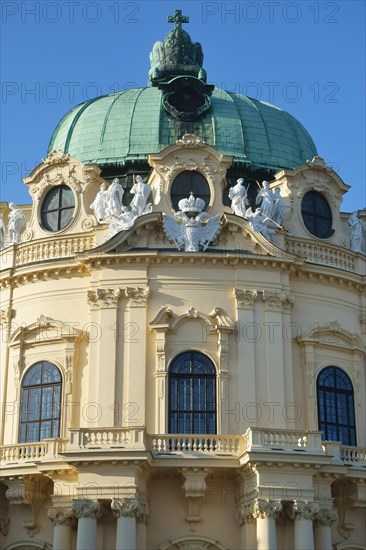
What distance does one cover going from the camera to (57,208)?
30.9m

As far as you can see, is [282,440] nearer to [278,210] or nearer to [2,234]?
[278,210]

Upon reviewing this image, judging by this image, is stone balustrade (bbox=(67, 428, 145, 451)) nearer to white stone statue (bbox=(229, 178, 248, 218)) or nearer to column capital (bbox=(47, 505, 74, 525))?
column capital (bbox=(47, 505, 74, 525))

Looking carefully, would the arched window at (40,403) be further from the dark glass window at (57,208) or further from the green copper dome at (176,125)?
the green copper dome at (176,125)

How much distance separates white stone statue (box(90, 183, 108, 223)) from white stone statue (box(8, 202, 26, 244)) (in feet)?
8.99

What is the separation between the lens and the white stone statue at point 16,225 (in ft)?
102

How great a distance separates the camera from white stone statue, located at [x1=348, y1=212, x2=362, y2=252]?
32.1 m

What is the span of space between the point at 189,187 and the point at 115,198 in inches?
90.8

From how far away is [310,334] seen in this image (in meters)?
29.0

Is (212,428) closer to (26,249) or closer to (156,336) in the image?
(156,336)

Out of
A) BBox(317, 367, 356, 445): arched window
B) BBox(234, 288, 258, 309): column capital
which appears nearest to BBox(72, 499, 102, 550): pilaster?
BBox(234, 288, 258, 309): column capital

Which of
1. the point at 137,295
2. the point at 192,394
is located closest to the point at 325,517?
the point at 192,394

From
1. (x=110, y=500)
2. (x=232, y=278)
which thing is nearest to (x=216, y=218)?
(x=232, y=278)

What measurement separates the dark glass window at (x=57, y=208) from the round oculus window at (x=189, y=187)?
3297 millimetres

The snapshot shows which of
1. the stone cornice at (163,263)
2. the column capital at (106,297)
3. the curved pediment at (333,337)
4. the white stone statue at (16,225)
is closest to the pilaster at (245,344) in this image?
the stone cornice at (163,263)
